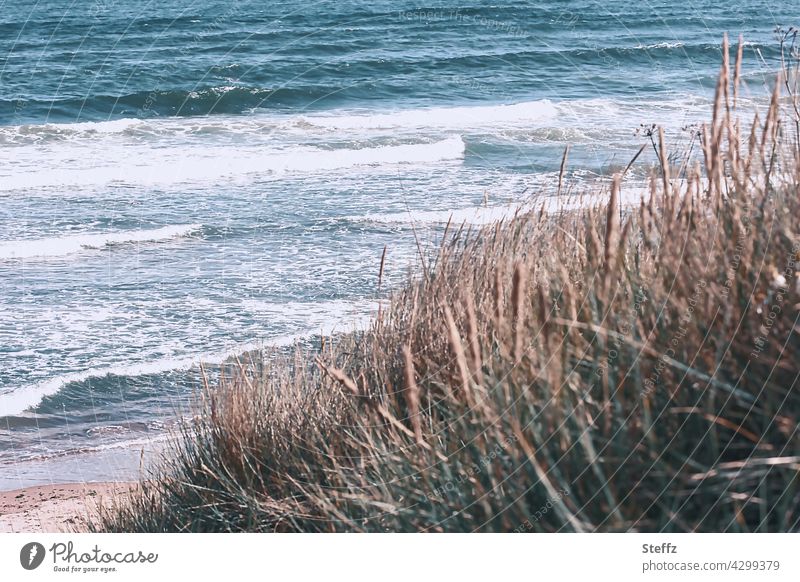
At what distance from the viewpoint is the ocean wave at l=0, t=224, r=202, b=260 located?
11352 millimetres

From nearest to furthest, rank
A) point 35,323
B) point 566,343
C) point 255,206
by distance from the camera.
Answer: point 566,343 → point 35,323 → point 255,206

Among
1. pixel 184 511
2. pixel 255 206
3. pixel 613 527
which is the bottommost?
pixel 255 206

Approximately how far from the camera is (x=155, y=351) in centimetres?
856

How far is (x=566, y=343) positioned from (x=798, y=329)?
0.63m

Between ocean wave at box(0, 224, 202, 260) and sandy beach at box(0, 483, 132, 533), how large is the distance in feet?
17.5

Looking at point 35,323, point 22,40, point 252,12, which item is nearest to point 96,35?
point 22,40

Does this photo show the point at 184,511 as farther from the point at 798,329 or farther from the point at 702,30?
the point at 702,30
